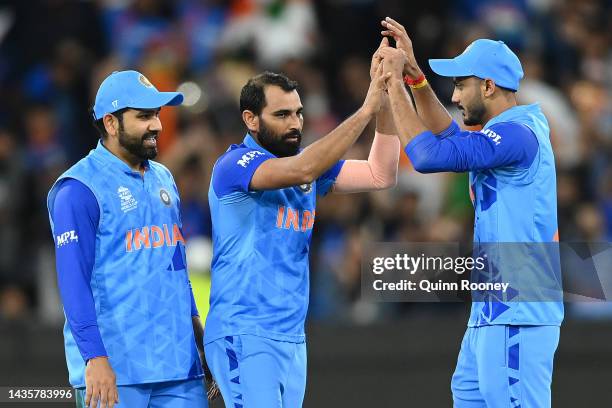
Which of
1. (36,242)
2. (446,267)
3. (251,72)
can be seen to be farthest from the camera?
(251,72)

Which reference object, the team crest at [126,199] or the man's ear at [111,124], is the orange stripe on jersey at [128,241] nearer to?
the team crest at [126,199]

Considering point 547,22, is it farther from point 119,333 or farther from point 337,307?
point 119,333

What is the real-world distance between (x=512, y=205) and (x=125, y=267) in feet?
6.61

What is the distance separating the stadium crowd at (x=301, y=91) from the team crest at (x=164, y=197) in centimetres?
325

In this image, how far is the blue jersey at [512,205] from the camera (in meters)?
6.22

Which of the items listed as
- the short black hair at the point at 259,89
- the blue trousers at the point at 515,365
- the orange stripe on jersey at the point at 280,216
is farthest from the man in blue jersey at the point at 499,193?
the orange stripe on jersey at the point at 280,216

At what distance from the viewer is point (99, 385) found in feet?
19.5

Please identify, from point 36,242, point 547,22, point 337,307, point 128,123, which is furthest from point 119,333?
point 547,22

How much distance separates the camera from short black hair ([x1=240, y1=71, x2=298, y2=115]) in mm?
6484

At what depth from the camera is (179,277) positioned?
255 inches

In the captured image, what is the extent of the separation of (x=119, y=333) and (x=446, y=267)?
1.94 meters

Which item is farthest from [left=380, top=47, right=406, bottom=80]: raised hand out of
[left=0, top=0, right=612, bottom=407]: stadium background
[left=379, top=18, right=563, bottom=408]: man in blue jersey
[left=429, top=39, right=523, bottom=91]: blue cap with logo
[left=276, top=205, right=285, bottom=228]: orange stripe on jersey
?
[left=0, top=0, right=612, bottom=407]: stadium background

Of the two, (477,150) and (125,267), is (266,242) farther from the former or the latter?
(477,150)

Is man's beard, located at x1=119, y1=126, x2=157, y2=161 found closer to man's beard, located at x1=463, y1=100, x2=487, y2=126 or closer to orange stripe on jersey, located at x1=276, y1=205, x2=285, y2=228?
orange stripe on jersey, located at x1=276, y1=205, x2=285, y2=228
